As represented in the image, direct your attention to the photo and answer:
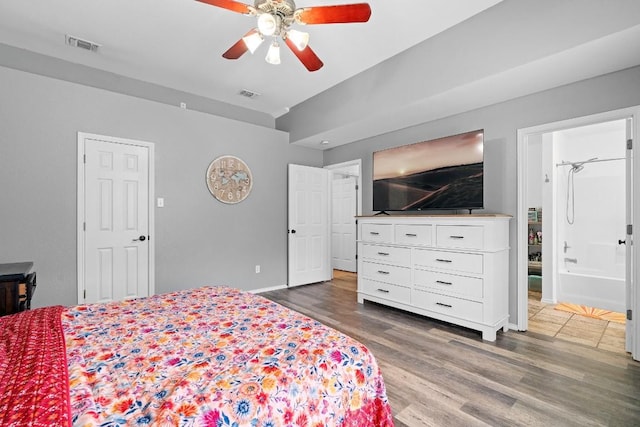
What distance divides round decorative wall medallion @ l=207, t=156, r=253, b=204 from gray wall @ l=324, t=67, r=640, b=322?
7.49ft

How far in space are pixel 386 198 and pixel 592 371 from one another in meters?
2.51

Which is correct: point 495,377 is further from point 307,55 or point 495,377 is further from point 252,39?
point 252,39

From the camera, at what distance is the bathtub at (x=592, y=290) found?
353 centimetres

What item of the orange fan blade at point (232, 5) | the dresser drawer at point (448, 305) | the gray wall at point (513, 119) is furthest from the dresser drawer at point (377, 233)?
the orange fan blade at point (232, 5)

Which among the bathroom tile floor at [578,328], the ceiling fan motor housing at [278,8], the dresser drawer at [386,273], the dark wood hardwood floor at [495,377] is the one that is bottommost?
the dark wood hardwood floor at [495,377]

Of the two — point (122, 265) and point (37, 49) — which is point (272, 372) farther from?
point (37, 49)

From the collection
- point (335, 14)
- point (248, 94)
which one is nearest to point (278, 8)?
point (335, 14)

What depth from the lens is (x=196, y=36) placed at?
2885 mm

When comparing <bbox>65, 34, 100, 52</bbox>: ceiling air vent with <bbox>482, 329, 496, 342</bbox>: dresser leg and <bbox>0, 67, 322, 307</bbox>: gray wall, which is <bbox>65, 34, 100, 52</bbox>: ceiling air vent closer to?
<bbox>0, 67, 322, 307</bbox>: gray wall

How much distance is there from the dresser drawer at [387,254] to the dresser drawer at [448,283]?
0.20 metres

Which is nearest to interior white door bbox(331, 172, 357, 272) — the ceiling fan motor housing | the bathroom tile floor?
the bathroom tile floor

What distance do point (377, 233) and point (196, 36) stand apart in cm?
284

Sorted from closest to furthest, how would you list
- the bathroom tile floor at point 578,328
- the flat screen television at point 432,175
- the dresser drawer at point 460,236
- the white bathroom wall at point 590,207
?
the bathroom tile floor at point 578,328
the dresser drawer at point 460,236
the flat screen television at point 432,175
the white bathroom wall at point 590,207

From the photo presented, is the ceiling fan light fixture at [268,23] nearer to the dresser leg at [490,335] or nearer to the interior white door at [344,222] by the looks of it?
the dresser leg at [490,335]
